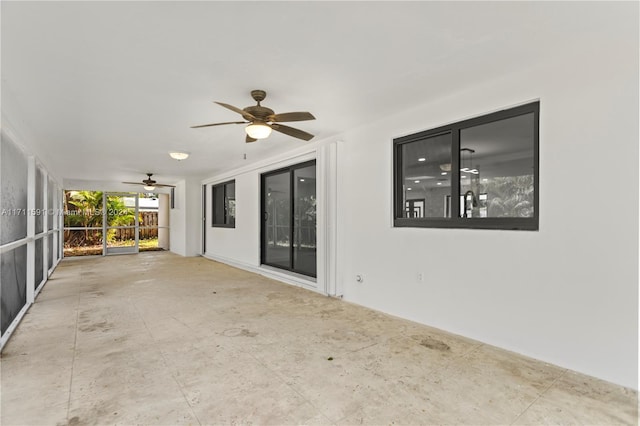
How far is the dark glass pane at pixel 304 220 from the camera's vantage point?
5.64m

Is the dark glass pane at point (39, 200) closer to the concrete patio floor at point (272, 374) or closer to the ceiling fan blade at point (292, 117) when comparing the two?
the concrete patio floor at point (272, 374)

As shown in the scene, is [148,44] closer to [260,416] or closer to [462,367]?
[260,416]

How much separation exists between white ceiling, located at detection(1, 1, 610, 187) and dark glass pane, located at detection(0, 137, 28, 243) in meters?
0.45

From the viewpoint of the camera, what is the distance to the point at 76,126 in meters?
4.27

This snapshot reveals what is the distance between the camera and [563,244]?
8.39ft

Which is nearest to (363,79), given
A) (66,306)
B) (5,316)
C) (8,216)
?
(8,216)

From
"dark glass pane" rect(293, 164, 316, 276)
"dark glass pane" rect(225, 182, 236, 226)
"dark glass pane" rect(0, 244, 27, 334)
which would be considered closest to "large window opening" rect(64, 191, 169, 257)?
"dark glass pane" rect(225, 182, 236, 226)

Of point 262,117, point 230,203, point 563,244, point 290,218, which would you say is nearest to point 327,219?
point 290,218

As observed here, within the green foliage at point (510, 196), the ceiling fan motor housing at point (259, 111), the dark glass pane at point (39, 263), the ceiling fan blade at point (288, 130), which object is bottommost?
the dark glass pane at point (39, 263)

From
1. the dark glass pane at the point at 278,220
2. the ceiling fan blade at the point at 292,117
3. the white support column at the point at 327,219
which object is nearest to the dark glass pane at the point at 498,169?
the ceiling fan blade at the point at 292,117

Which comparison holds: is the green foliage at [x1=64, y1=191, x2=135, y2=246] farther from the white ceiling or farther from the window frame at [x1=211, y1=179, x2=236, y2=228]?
the white ceiling

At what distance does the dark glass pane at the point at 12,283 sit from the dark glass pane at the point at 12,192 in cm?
21

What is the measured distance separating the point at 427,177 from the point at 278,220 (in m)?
3.57

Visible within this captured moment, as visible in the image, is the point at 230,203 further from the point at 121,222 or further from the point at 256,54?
the point at 256,54
